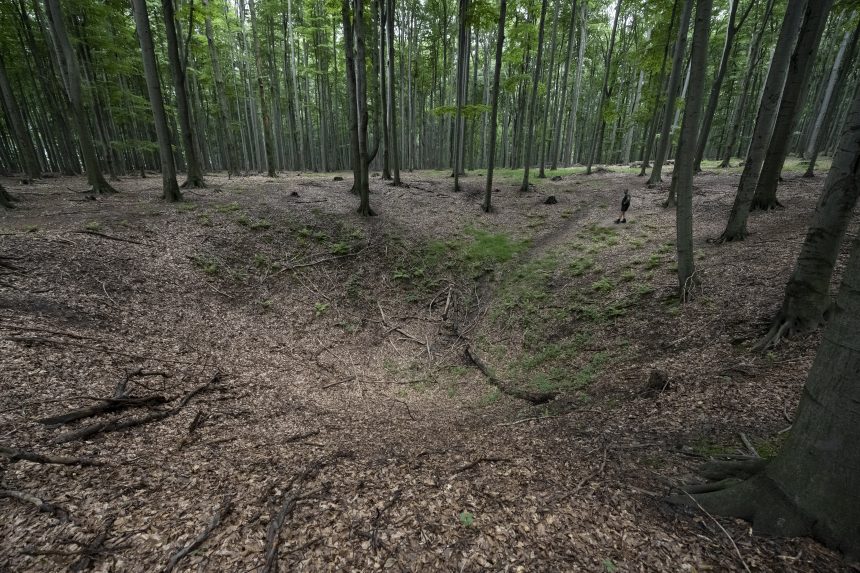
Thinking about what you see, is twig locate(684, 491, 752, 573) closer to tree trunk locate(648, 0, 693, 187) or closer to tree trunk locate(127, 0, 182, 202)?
tree trunk locate(648, 0, 693, 187)

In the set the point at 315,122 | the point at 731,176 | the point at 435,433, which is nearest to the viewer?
the point at 435,433

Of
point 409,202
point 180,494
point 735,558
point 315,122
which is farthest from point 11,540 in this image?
point 315,122

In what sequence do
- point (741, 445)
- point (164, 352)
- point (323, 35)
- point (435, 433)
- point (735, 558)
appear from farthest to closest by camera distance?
point (323, 35)
point (164, 352)
point (435, 433)
point (741, 445)
point (735, 558)

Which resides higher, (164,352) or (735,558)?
(735,558)

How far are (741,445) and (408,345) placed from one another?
6.23 meters

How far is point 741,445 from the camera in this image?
3.43 m

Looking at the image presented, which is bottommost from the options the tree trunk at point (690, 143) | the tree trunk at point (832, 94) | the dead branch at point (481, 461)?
the dead branch at point (481, 461)

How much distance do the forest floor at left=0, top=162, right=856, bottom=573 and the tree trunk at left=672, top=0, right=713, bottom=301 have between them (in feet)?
1.69

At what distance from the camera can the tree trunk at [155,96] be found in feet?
35.2

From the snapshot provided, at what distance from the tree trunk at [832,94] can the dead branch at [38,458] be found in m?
23.8

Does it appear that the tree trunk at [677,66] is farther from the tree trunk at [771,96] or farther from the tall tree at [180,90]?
the tall tree at [180,90]

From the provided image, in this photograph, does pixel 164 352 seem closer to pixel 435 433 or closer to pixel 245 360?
pixel 245 360

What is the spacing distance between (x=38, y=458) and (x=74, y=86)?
1518 cm

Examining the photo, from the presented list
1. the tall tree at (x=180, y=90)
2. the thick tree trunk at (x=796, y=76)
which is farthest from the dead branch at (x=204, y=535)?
the tall tree at (x=180, y=90)
